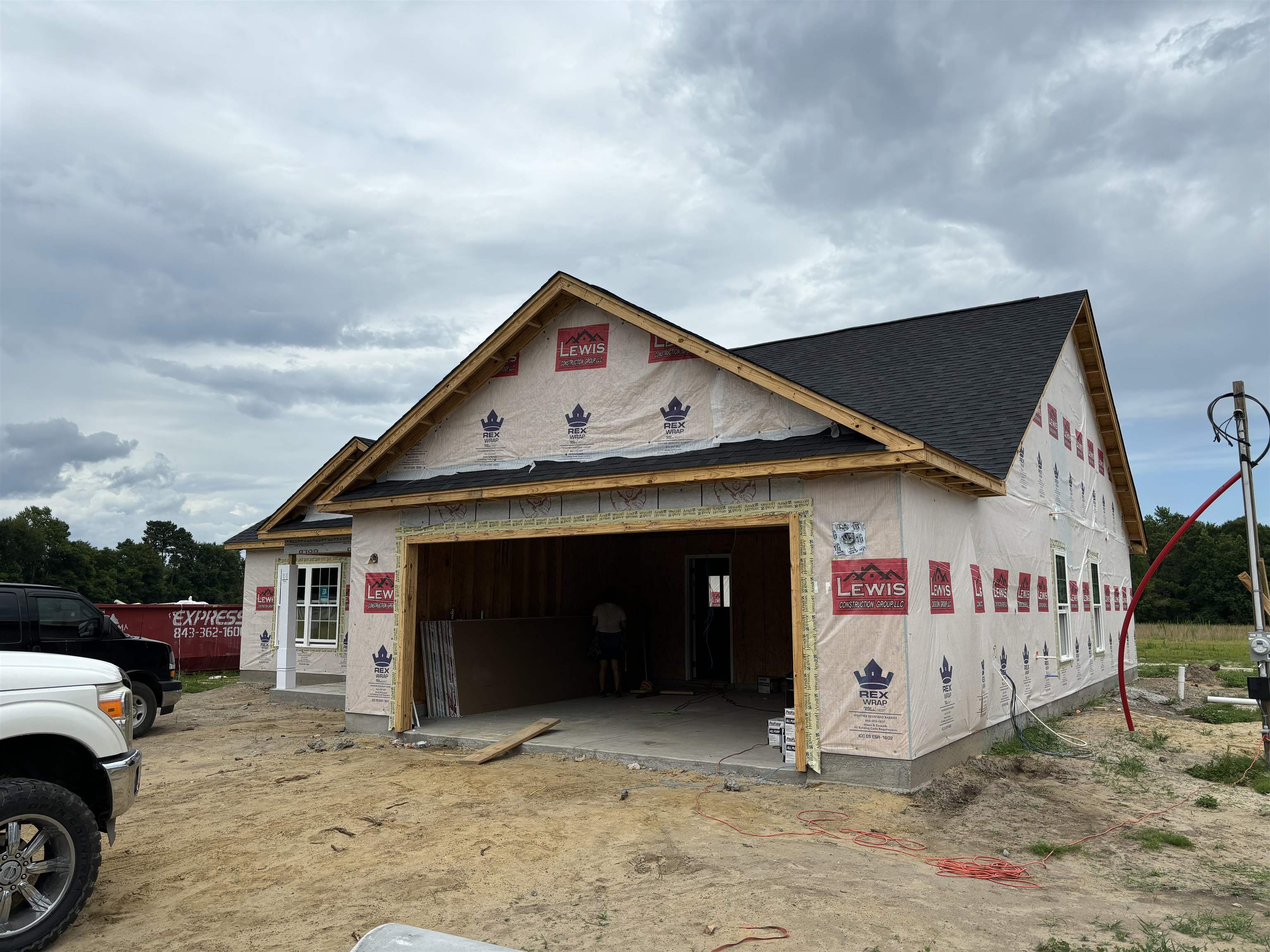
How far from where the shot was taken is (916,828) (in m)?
7.00

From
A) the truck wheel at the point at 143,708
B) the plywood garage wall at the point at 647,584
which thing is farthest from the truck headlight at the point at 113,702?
the plywood garage wall at the point at 647,584

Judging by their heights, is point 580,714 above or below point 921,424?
below

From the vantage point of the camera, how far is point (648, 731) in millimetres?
11023

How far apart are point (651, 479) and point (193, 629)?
17292 mm

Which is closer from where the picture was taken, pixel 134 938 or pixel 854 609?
pixel 134 938

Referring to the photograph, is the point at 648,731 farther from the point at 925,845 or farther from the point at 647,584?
the point at 647,584

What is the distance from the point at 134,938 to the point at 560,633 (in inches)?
401

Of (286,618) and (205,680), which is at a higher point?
(286,618)

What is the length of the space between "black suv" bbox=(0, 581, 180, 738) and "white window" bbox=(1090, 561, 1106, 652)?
1562 centimetres

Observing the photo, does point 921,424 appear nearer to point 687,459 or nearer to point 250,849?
point 687,459

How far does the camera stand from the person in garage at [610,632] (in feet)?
49.1

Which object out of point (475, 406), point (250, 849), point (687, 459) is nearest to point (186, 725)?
point (475, 406)

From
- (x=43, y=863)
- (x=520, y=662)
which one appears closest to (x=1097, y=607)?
(x=520, y=662)

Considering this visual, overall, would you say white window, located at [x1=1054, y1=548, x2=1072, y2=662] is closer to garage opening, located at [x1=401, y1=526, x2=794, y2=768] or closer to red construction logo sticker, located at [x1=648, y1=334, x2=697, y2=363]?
A: garage opening, located at [x1=401, y1=526, x2=794, y2=768]
